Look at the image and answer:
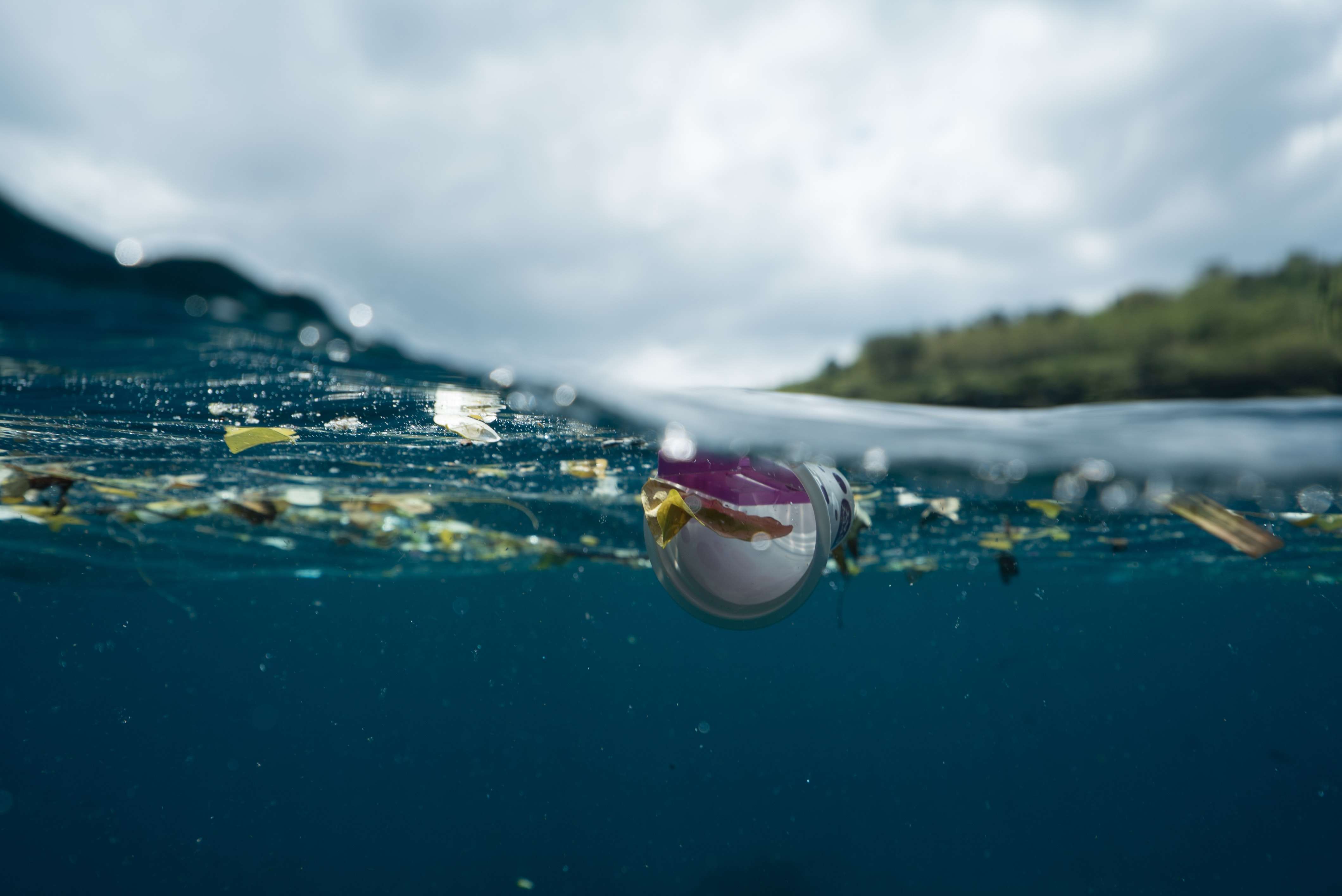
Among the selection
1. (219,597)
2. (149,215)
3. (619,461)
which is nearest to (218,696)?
(219,597)

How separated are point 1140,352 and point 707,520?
2.96 meters

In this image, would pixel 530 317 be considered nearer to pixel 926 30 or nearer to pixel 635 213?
pixel 635 213

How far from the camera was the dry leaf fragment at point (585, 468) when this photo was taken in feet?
29.6

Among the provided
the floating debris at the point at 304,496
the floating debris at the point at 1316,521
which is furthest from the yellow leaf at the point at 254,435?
the floating debris at the point at 1316,521

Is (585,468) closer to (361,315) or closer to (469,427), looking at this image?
(469,427)

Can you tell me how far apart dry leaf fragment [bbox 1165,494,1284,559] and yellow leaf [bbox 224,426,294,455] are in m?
10.8

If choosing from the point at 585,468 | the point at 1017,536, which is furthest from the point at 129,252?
the point at 1017,536

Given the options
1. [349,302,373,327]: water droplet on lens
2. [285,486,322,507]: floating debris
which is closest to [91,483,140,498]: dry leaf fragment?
[285,486,322,507]: floating debris

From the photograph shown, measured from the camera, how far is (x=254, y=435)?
7.46m

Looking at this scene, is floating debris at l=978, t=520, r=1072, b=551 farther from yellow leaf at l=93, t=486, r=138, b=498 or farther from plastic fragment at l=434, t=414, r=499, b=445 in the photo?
yellow leaf at l=93, t=486, r=138, b=498

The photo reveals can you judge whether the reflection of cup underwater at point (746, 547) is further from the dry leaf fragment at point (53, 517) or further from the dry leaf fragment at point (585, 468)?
the dry leaf fragment at point (53, 517)

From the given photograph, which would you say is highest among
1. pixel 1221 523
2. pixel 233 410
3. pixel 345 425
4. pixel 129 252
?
pixel 129 252

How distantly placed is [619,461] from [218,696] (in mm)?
63776

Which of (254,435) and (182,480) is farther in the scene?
(182,480)
